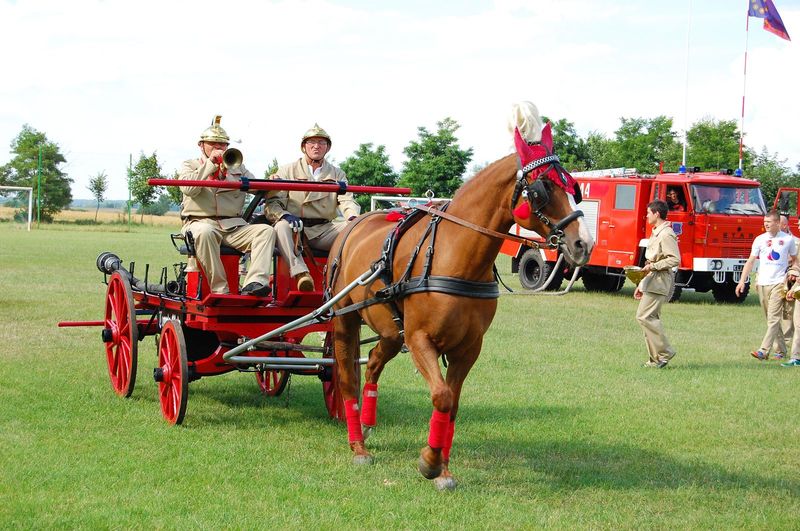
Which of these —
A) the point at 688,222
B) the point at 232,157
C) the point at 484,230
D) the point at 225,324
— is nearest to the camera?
the point at 484,230

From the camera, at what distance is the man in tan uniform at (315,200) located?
8305mm

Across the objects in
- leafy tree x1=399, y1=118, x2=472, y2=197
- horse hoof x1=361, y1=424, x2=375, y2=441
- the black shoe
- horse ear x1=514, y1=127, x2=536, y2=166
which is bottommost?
horse hoof x1=361, y1=424, x2=375, y2=441

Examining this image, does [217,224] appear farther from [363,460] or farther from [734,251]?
[734,251]

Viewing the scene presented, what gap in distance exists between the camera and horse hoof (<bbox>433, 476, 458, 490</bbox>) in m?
6.12

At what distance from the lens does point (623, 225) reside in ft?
68.4

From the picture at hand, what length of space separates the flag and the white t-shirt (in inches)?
490

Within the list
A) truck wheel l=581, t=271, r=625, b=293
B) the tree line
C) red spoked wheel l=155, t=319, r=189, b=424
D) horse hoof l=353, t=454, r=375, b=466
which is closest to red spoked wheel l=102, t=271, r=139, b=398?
red spoked wheel l=155, t=319, r=189, b=424

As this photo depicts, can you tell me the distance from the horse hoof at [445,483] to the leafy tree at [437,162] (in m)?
45.1

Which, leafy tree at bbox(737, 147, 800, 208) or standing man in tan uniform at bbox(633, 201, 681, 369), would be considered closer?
standing man in tan uniform at bbox(633, 201, 681, 369)

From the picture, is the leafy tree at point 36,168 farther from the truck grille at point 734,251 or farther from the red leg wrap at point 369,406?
the red leg wrap at point 369,406

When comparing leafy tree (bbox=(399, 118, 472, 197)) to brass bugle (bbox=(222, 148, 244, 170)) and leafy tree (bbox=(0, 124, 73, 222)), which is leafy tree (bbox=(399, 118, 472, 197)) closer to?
leafy tree (bbox=(0, 124, 73, 222))

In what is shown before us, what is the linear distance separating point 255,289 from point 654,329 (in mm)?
5941

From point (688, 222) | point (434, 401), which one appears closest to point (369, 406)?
point (434, 401)

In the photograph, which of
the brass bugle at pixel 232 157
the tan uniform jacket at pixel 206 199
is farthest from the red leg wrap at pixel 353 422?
the brass bugle at pixel 232 157
